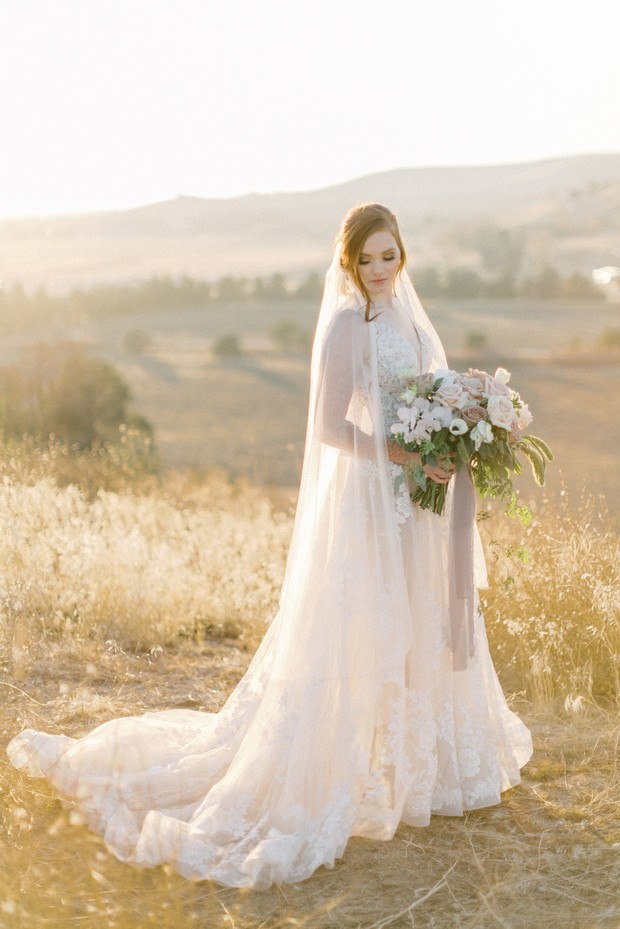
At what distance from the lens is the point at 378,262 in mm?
4023

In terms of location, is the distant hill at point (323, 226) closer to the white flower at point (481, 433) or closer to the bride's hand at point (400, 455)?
the bride's hand at point (400, 455)

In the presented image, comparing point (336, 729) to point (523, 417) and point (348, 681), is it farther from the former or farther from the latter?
point (523, 417)

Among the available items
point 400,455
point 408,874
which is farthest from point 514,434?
→ point 408,874

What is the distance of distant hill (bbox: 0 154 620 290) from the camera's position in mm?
76875

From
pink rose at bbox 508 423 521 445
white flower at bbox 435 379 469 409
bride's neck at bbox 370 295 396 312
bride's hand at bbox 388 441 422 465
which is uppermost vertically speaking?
bride's neck at bbox 370 295 396 312

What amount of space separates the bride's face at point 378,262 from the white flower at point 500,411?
0.69m

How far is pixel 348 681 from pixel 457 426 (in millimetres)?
1103

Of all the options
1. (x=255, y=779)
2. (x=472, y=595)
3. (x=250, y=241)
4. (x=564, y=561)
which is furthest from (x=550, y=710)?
(x=250, y=241)

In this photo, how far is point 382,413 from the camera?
3.95 meters

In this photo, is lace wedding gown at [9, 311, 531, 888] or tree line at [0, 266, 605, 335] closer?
lace wedding gown at [9, 311, 531, 888]

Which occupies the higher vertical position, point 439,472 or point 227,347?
point 439,472

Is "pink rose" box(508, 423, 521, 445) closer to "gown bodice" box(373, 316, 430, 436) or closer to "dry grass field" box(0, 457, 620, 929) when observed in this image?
"gown bodice" box(373, 316, 430, 436)

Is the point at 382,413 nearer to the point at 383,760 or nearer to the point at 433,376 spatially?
the point at 433,376

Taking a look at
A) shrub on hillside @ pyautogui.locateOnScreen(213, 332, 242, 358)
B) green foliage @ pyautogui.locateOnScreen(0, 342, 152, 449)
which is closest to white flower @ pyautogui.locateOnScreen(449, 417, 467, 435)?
green foliage @ pyautogui.locateOnScreen(0, 342, 152, 449)
